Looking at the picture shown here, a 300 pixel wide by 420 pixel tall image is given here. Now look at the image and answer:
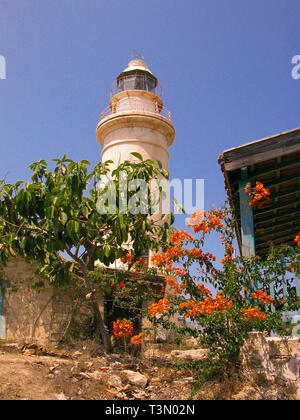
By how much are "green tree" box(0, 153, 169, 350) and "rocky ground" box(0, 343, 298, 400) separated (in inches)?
70.3

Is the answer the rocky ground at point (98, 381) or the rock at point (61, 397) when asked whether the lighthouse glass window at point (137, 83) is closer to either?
the rocky ground at point (98, 381)

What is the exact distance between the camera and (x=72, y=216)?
8.56m

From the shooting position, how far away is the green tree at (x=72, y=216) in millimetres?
8648

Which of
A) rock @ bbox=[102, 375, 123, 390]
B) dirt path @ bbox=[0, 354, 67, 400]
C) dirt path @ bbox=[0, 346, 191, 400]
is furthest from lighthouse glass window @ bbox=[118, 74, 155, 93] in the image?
rock @ bbox=[102, 375, 123, 390]

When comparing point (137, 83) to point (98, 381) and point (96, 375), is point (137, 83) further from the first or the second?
point (98, 381)

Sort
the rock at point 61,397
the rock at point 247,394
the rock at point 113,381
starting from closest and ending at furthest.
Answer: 1. the rock at point 247,394
2. the rock at point 61,397
3. the rock at point 113,381

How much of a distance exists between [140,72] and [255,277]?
15.7m

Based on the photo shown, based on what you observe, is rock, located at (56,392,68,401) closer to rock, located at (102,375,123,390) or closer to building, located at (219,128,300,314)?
rock, located at (102,375,123,390)

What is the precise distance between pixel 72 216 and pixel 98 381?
341 cm

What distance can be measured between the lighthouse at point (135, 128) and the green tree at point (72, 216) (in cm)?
695

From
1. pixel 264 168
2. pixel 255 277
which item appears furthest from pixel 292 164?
pixel 255 277

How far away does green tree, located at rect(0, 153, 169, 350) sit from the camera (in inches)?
340

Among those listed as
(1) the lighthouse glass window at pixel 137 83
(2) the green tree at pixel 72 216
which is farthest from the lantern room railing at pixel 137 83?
(2) the green tree at pixel 72 216
